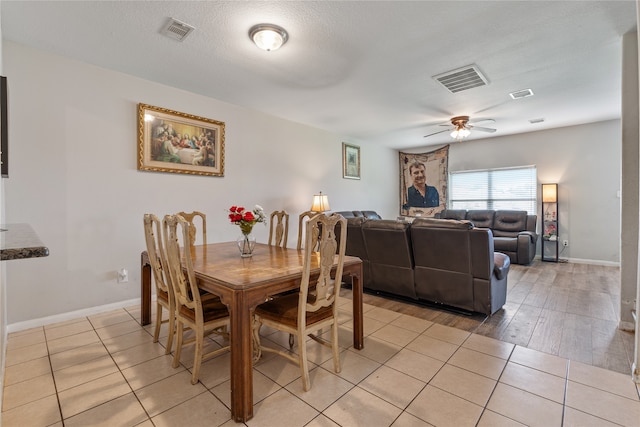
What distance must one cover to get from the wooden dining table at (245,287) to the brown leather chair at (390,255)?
1.13 metres

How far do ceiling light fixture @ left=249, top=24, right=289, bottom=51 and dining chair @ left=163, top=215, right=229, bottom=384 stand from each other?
1.58 meters

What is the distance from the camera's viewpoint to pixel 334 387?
186 centimetres

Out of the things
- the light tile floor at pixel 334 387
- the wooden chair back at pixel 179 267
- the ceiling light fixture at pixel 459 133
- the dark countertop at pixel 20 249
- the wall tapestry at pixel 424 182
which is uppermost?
the ceiling light fixture at pixel 459 133

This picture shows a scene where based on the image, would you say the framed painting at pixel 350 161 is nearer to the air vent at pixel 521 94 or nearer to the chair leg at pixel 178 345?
the air vent at pixel 521 94

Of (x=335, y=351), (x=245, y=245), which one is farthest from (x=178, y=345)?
(x=335, y=351)

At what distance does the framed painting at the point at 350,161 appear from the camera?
6.16m

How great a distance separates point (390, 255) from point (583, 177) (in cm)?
470

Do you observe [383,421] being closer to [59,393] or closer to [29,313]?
[59,393]

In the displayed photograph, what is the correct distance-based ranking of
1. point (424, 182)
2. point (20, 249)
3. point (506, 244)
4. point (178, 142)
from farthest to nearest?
point (424, 182), point (506, 244), point (178, 142), point (20, 249)

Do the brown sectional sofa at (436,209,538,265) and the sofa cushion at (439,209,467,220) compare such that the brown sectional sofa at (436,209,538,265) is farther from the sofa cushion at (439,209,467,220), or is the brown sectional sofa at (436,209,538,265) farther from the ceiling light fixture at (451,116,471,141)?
the ceiling light fixture at (451,116,471,141)

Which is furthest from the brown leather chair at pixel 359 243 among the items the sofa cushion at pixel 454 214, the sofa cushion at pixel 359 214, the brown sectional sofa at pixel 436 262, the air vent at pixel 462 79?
the sofa cushion at pixel 454 214

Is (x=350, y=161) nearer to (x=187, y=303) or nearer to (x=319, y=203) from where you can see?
(x=319, y=203)

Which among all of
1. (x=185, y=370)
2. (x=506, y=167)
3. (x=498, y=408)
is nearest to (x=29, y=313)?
(x=185, y=370)

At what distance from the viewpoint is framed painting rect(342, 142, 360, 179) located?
6.16 meters
